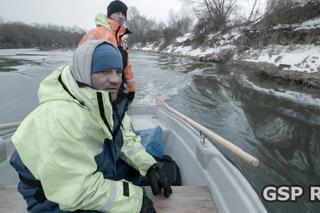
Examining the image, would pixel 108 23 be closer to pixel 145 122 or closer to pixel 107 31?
pixel 107 31

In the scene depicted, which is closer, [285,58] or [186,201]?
[186,201]

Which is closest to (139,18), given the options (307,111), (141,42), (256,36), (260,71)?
(141,42)

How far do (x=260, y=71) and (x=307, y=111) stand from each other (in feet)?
18.7

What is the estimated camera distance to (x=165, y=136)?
3.49m

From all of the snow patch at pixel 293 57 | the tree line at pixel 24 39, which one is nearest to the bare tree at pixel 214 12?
the snow patch at pixel 293 57

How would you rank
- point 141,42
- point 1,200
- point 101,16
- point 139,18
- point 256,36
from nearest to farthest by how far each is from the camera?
point 1,200
point 101,16
point 256,36
point 141,42
point 139,18

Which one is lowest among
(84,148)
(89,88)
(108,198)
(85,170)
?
(108,198)

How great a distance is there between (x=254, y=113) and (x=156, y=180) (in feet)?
17.3

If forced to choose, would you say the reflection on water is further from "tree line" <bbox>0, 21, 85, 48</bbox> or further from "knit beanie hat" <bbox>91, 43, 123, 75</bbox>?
"tree line" <bbox>0, 21, 85, 48</bbox>

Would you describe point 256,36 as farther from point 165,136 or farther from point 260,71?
point 165,136

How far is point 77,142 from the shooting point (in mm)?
1413

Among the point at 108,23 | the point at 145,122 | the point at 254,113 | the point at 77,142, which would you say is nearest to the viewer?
the point at 77,142

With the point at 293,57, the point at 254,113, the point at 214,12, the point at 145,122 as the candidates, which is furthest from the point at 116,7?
the point at 214,12

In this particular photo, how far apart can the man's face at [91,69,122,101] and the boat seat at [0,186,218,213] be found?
3.11 ft
